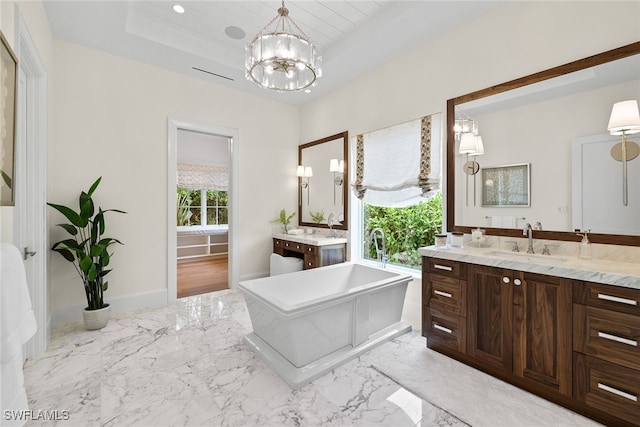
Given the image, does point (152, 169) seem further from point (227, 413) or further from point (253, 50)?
point (227, 413)

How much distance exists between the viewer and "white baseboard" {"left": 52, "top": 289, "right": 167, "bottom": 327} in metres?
2.97

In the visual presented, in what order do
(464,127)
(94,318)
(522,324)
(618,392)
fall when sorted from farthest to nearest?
(94,318)
(464,127)
(522,324)
(618,392)

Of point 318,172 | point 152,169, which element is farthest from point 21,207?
point 318,172

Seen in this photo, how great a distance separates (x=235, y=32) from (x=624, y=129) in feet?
11.8

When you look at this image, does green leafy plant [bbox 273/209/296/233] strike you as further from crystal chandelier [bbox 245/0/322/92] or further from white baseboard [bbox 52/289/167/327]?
crystal chandelier [bbox 245/0/322/92]

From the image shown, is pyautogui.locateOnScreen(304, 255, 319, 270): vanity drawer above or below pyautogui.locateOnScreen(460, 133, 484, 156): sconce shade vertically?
below

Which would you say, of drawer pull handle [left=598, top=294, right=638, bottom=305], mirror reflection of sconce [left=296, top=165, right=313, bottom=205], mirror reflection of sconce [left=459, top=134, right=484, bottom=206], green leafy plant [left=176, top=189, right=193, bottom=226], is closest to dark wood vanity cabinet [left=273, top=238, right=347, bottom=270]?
mirror reflection of sconce [left=296, top=165, right=313, bottom=205]

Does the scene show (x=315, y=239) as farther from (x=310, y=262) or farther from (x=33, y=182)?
(x=33, y=182)

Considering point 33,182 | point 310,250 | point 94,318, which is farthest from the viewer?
point 310,250

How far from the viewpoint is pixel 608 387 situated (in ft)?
5.17

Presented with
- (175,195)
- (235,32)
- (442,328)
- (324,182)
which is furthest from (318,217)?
(235,32)

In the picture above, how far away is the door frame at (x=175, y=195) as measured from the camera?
3.63 m

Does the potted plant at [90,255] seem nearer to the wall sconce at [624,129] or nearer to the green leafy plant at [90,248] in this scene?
the green leafy plant at [90,248]

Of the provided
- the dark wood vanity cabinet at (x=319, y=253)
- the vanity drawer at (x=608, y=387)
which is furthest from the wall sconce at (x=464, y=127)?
the dark wood vanity cabinet at (x=319, y=253)
